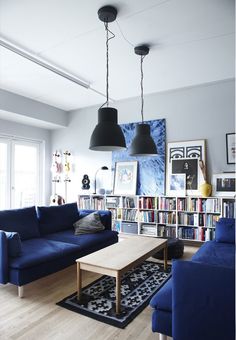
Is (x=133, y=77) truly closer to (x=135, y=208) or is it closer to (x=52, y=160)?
(x=135, y=208)

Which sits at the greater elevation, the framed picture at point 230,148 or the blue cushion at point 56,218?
the framed picture at point 230,148

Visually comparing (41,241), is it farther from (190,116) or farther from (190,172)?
(190,116)

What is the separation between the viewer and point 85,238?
12.5 feet

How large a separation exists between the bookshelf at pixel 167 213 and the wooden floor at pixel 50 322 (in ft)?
8.02

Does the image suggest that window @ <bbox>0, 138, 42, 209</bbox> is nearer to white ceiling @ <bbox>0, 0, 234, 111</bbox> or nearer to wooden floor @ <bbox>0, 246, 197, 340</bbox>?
white ceiling @ <bbox>0, 0, 234, 111</bbox>

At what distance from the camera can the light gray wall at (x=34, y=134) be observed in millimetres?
5742

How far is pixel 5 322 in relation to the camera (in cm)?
234

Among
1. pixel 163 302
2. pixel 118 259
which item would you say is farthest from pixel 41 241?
pixel 163 302

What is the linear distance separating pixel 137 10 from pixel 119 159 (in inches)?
134

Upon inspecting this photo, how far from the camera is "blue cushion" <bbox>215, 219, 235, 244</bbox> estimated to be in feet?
11.5

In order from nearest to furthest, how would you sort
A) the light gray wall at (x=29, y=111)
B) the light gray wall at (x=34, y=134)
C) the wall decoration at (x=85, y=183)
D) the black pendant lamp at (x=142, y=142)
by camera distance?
the black pendant lamp at (x=142, y=142)
the light gray wall at (x=29, y=111)
the light gray wall at (x=34, y=134)
the wall decoration at (x=85, y=183)

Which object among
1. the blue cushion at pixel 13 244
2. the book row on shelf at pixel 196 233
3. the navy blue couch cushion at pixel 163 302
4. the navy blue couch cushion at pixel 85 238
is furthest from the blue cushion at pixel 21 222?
the book row on shelf at pixel 196 233

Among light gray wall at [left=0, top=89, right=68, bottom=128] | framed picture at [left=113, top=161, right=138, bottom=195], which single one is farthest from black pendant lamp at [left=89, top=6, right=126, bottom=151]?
light gray wall at [left=0, top=89, right=68, bottom=128]

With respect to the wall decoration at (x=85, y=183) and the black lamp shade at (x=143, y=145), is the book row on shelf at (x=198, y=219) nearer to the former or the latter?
the black lamp shade at (x=143, y=145)
